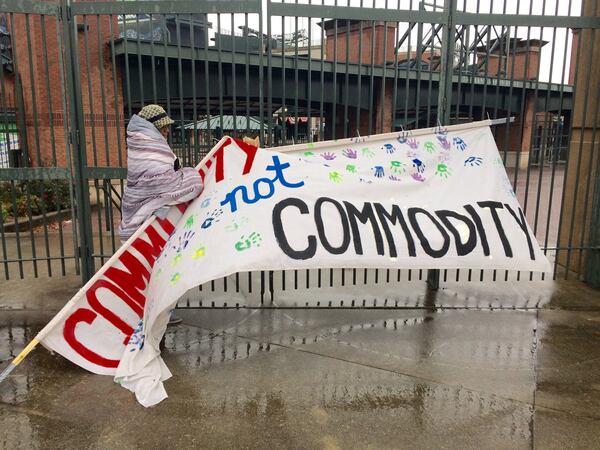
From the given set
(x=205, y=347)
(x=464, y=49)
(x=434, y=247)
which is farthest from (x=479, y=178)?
(x=205, y=347)

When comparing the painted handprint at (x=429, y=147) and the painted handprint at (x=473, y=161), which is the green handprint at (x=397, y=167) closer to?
the painted handprint at (x=429, y=147)

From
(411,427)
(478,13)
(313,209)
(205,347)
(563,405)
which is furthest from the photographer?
(478,13)

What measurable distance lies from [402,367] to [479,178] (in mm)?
1652

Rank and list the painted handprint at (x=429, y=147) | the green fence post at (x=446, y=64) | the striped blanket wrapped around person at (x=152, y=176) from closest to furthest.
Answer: the striped blanket wrapped around person at (x=152, y=176), the painted handprint at (x=429, y=147), the green fence post at (x=446, y=64)

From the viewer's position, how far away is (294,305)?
513 centimetres

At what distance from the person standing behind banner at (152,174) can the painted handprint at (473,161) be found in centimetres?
221

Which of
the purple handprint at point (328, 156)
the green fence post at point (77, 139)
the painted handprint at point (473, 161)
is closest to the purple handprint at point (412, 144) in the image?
the painted handprint at point (473, 161)

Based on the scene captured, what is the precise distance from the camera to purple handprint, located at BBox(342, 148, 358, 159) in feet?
13.9

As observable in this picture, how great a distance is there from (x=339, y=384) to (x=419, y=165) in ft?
6.12

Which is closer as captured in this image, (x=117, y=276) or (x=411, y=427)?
(x=411, y=427)

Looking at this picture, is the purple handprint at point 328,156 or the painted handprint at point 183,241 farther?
the purple handprint at point 328,156

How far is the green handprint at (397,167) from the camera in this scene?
4.23 metres

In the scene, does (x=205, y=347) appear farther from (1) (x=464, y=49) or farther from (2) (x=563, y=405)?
(1) (x=464, y=49)

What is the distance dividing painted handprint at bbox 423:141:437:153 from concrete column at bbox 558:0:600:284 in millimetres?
1977
